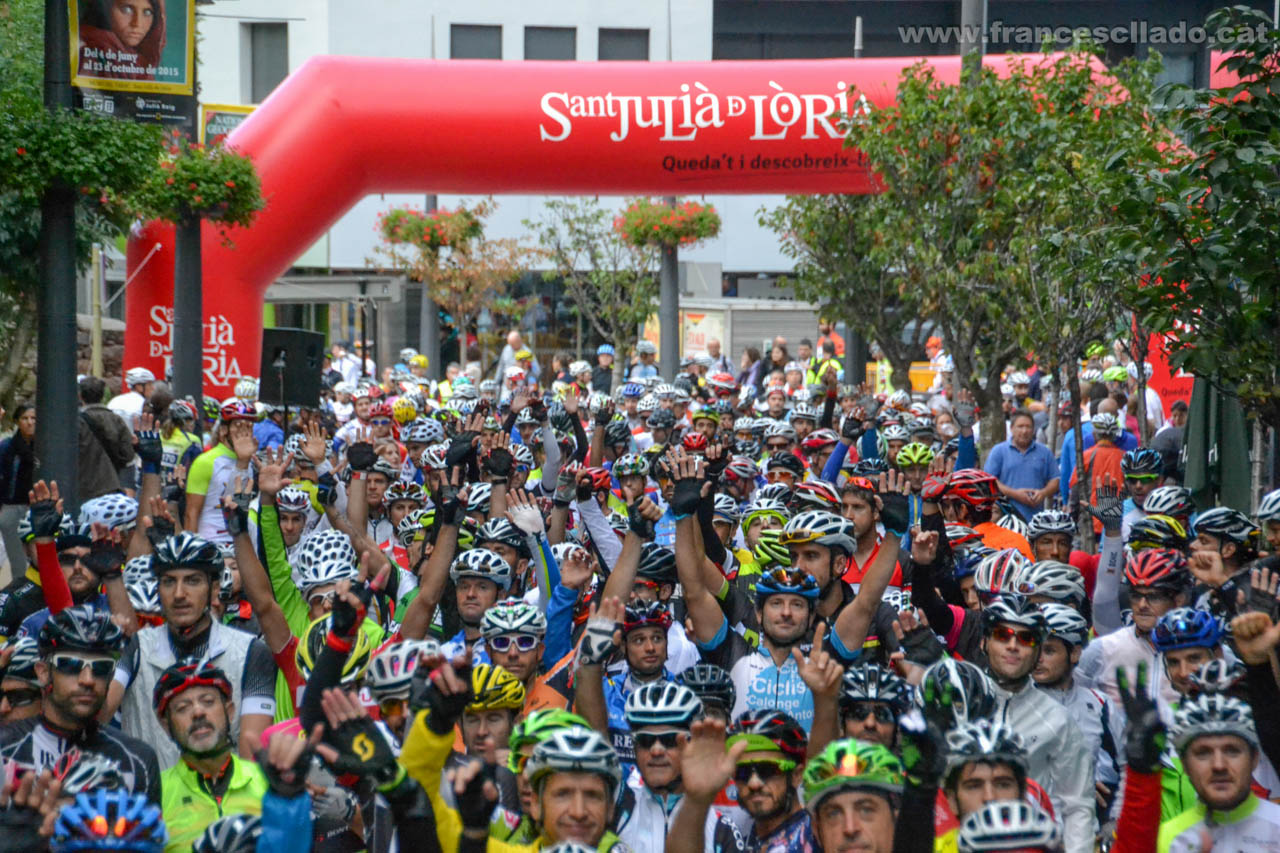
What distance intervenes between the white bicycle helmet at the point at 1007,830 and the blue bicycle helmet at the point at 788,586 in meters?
2.32

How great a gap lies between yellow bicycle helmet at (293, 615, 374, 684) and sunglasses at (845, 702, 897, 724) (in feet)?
6.02

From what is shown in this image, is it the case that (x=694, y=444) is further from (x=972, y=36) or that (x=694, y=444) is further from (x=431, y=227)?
(x=431, y=227)

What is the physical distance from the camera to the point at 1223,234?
746cm

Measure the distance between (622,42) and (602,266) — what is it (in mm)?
7376

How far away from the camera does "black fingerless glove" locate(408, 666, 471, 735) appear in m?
4.45

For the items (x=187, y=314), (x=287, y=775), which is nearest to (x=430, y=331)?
(x=187, y=314)

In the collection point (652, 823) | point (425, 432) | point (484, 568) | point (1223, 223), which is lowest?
point (652, 823)

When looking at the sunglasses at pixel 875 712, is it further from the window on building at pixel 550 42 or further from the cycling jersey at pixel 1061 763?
the window on building at pixel 550 42

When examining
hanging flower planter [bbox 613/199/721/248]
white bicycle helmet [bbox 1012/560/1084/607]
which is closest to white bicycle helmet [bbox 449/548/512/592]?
white bicycle helmet [bbox 1012/560/1084/607]

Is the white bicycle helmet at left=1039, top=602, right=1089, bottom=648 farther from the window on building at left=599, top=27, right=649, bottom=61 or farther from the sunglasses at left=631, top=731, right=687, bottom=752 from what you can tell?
the window on building at left=599, top=27, right=649, bottom=61

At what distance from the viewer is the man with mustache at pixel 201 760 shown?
5.20m

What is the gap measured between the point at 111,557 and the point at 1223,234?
18.7ft

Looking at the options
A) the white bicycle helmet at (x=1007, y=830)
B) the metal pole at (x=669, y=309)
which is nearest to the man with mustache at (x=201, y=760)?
the white bicycle helmet at (x=1007, y=830)

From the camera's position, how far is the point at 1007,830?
4.10 metres
